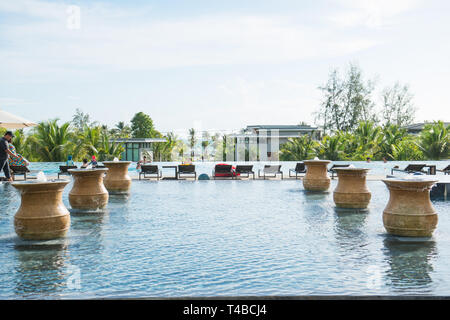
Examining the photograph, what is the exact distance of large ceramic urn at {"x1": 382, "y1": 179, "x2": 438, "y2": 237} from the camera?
614cm

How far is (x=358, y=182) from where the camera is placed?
921cm

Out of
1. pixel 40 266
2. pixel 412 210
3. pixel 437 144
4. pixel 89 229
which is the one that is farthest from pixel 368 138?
pixel 40 266

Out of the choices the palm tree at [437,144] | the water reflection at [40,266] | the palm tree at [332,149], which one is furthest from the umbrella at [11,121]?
the palm tree at [437,144]

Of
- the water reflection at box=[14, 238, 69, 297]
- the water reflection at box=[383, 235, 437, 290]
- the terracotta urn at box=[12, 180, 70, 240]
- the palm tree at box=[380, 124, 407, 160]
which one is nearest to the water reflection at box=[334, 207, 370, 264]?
the water reflection at box=[383, 235, 437, 290]

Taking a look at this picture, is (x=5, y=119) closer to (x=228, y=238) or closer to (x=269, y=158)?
(x=228, y=238)

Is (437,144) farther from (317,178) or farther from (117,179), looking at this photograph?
(117,179)

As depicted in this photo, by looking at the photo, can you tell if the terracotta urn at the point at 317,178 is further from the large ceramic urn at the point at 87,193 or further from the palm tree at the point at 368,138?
the palm tree at the point at 368,138

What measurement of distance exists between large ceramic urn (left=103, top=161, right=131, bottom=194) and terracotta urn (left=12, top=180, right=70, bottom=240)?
19.6ft

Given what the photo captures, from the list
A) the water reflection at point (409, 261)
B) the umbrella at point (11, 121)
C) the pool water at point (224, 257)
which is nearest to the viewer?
the pool water at point (224, 257)

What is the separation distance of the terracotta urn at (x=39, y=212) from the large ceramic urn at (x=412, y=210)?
198 inches

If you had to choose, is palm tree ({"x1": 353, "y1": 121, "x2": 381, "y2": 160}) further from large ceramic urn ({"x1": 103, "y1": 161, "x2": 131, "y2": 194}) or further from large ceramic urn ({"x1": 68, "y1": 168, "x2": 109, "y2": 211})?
large ceramic urn ({"x1": 68, "y1": 168, "x2": 109, "y2": 211})

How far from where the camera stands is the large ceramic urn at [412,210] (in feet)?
20.2

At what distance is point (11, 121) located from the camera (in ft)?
54.6
